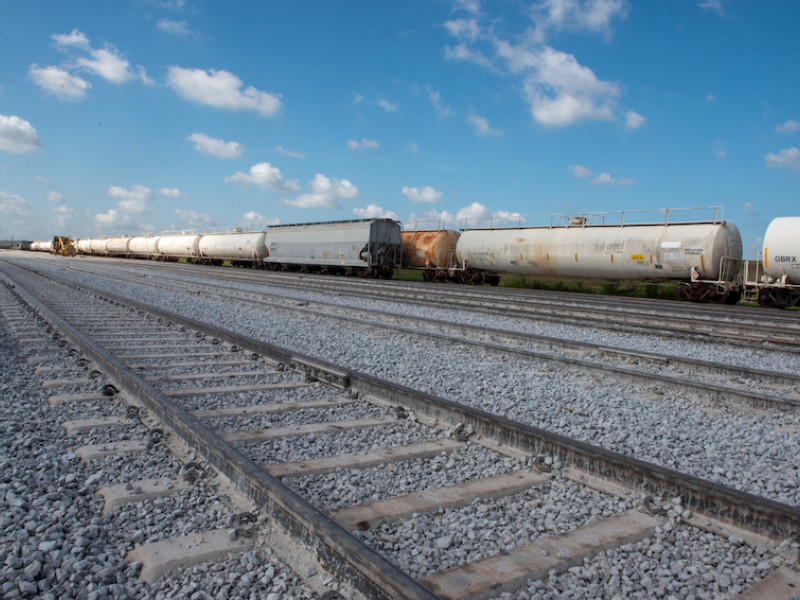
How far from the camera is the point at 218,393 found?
17.7ft

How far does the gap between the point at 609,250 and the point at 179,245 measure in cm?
3979

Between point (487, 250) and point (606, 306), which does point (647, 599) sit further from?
point (487, 250)

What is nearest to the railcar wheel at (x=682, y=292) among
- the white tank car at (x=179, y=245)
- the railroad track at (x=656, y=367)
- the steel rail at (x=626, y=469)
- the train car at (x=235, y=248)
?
the railroad track at (x=656, y=367)

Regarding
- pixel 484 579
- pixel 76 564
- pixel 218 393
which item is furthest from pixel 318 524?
pixel 218 393

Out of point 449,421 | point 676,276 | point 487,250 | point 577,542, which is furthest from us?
point 487,250

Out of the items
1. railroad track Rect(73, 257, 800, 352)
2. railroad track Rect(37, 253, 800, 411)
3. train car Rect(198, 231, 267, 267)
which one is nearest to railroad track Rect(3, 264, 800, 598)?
railroad track Rect(37, 253, 800, 411)

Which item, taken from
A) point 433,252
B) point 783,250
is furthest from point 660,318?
point 433,252

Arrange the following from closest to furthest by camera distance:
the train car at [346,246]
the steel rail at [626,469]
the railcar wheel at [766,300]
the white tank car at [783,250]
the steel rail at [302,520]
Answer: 1. the steel rail at [302,520]
2. the steel rail at [626,469]
3. the white tank car at [783,250]
4. the railcar wheel at [766,300]
5. the train car at [346,246]

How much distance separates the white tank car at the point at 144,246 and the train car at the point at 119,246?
1.34m

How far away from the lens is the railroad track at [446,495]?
8.04ft

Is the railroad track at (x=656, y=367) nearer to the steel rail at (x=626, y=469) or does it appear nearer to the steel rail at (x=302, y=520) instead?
the steel rail at (x=626, y=469)

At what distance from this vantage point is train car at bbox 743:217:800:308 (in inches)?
668

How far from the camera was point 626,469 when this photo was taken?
330 centimetres

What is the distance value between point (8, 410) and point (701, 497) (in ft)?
16.8
